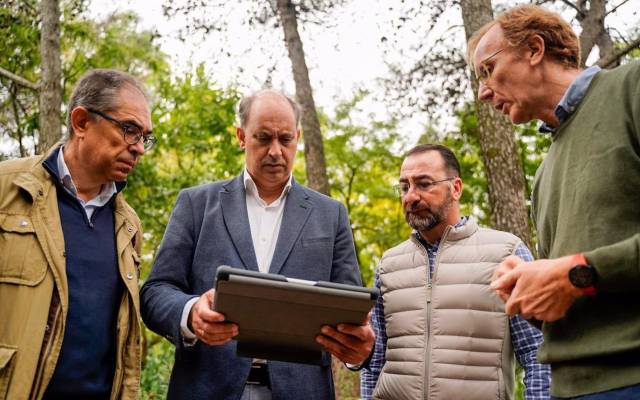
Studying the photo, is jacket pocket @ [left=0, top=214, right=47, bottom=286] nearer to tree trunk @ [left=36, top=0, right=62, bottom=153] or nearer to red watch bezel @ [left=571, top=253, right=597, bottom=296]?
red watch bezel @ [left=571, top=253, right=597, bottom=296]

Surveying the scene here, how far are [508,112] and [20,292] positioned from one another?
82.4 inches

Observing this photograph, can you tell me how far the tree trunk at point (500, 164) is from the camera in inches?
263

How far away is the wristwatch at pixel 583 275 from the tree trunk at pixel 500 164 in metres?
4.95

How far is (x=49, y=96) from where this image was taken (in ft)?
23.7

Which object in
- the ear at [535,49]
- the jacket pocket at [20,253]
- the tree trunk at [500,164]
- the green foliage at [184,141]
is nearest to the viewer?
the ear at [535,49]

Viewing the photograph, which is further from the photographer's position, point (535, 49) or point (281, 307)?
point (535, 49)

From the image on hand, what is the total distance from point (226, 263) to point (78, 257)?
65 cm

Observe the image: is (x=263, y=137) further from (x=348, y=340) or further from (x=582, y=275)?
(x=582, y=275)

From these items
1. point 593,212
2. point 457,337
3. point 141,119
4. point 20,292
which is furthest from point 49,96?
point 593,212

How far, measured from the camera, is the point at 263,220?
10.2ft

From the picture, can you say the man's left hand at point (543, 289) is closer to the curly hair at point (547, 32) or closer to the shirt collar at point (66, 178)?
the curly hair at point (547, 32)

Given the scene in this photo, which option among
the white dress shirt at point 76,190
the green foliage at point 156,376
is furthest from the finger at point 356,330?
the green foliage at point 156,376

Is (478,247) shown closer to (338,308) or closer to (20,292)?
(338,308)

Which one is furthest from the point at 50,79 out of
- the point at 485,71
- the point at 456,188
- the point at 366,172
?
the point at 366,172
